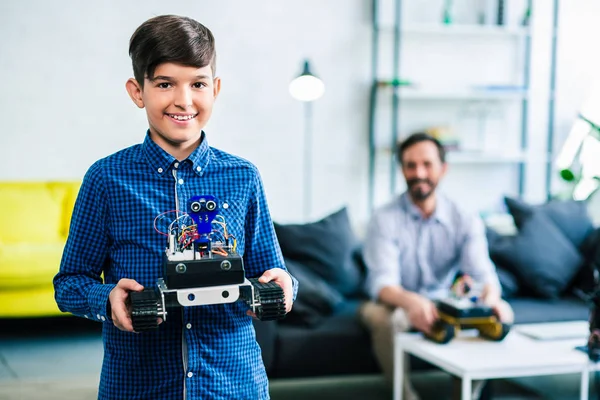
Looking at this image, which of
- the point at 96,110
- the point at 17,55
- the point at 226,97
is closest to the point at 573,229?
the point at 226,97

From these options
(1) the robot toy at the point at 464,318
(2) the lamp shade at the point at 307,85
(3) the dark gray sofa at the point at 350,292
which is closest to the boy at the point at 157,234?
(1) the robot toy at the point at 464,318

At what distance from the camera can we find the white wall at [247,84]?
3.32m

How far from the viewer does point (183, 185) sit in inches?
37.9

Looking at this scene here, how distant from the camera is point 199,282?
0.81 metres

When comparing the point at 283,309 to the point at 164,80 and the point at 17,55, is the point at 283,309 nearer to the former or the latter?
the point at 164,80

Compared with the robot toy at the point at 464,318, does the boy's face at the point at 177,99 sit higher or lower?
higher

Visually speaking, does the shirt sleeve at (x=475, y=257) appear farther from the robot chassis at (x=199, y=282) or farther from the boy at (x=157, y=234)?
the robot chassis at (x=199, y=282)

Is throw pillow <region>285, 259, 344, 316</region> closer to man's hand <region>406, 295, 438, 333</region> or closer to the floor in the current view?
the floor

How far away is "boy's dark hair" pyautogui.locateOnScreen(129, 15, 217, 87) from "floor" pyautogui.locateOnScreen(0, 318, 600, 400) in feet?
5.45

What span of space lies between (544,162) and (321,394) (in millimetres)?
2478

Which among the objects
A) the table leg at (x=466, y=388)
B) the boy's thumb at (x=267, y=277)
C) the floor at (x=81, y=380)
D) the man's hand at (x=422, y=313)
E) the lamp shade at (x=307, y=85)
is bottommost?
the floor at (x=81, y=380)

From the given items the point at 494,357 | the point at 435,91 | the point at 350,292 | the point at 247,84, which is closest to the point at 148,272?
the point at 494,357

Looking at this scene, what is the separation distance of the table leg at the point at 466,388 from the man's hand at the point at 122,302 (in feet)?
4.03

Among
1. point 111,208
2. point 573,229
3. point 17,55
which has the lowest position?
point 573,229
